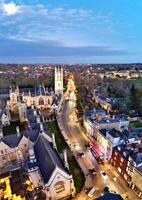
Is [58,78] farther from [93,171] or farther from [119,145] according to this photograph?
[93,171]

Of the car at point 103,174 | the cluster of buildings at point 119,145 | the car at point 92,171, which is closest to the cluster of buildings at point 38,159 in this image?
the car at point 92,171

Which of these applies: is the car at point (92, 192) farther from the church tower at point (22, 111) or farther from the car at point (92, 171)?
the church tower at point (22, 111)

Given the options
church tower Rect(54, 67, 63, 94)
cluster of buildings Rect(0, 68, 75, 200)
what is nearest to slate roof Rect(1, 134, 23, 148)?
cluster of buildings Rect(0, 68, 75, 200)

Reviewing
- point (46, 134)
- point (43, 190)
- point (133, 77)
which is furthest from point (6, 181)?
point (133, 77)

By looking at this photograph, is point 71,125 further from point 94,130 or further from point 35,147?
A: point 35,147

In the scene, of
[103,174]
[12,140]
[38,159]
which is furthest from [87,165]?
[12,140]

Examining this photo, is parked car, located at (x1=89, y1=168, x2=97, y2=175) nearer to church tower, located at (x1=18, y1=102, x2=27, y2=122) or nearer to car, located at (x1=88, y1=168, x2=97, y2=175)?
car, located at (x1=88, y1=168, x2=97, y2=175)
